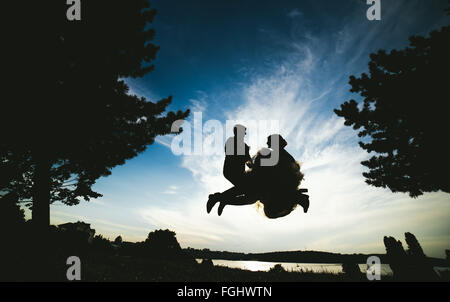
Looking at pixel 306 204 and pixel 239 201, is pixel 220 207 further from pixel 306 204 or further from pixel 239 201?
pixel 306 204

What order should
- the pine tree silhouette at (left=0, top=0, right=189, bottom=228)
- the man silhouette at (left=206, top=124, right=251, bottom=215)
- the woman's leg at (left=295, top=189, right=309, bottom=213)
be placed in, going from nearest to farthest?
the man silhouette at (left=206, top=124, right=251, bottom=215) < the woman's leg at (left=295, top=189, right=309, bottom=213) < the pine tree silhouette at (left=0, top=0, right=189, bottom=228)

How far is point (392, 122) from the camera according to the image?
9.47 m

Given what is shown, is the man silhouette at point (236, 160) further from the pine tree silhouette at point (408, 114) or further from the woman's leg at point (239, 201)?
the pine tree silhouette at point (408, 114)

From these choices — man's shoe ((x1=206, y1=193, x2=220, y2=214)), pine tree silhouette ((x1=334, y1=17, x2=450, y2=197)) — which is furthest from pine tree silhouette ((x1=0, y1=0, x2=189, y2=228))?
pine tree silhouette ((x1=334, y1=17, x2=450, y2=197))

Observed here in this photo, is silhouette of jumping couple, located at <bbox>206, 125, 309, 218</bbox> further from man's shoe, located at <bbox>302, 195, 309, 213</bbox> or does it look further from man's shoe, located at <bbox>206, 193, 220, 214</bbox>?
man's shoe, located at <bbox>302, 195, 309, 213</bbox>

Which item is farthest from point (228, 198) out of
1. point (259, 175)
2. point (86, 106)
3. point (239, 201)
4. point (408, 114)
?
point (408, 114)

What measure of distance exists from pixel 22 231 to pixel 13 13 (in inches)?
302

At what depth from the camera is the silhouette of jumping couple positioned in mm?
2765

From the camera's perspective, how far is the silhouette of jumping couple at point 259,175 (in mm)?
2765

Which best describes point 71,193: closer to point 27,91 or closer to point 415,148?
point 27,91

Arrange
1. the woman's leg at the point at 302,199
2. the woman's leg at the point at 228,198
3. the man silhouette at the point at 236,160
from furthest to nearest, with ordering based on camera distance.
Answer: the woman's leg at the point at 302,199, the woman's leg at the point at 228,198, the man silhouette at the point at 236,160

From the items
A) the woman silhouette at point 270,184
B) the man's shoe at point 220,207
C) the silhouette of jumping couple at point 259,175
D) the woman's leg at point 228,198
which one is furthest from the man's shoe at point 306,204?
the man's shoe at point 220,207

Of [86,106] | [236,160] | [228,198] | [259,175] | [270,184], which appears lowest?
[228,198]

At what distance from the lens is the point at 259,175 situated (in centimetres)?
278
